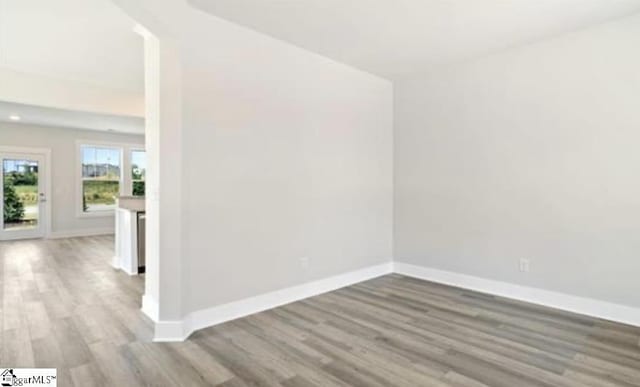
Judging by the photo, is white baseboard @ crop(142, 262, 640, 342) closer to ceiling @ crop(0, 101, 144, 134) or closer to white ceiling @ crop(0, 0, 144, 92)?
white ceiling @ crop(0, 0, 144, 92)

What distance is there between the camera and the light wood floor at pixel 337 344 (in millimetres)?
2281

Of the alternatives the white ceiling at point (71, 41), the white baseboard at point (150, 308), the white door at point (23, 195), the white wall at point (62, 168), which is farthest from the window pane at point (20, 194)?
the white baseboard at point (150, 308)

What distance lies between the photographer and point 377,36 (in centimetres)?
353

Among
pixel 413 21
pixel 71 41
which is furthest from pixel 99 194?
pixel 413 21

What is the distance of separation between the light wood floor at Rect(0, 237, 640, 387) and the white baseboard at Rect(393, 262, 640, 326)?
0.51ft

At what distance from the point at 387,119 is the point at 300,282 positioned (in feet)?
8.59

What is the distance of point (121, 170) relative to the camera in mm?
9398

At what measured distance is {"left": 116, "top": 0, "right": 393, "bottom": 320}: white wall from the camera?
2.94 metres

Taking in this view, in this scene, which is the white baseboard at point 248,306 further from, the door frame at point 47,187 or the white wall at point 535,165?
the door frame at point 47,187

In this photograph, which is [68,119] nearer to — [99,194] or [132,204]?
[99,194]

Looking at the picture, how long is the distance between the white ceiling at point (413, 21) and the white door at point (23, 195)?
25.6ft

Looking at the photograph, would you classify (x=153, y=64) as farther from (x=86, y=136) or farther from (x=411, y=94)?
(x=86, y=136)

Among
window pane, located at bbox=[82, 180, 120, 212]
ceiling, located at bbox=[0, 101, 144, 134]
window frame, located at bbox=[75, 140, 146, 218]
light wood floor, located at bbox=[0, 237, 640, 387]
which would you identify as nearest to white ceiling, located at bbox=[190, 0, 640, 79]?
light wood floor, located at bbox=[0, 237, 640, 387]

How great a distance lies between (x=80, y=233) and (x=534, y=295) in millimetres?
9767
